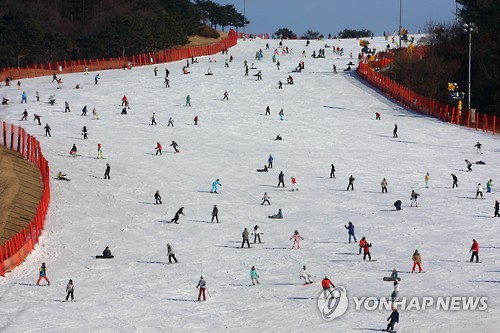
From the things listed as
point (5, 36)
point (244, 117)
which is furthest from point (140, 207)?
point (5, 36)

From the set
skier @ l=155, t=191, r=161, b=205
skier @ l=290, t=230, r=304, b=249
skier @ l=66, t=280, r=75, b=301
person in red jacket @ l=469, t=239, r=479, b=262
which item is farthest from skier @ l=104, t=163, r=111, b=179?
person in red jacket @ l=469, t=239, r=479, b=262

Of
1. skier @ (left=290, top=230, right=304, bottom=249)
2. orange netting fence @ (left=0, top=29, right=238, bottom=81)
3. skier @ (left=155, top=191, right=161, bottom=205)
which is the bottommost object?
skier @ (left=290, top=230, right=304, bottom=249)

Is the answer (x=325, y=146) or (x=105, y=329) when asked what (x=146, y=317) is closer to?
(x=105, y=329)

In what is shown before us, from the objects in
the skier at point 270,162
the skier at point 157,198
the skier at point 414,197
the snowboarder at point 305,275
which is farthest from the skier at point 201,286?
the skier at point 270,162

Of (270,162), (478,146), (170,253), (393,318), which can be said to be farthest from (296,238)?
(478,146)

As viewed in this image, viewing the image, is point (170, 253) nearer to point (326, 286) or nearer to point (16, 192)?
point (326, 286)

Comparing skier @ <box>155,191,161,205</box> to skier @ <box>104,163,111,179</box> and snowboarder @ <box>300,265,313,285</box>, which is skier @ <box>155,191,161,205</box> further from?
snowboarder @ <box>300,265,313,285</box>
